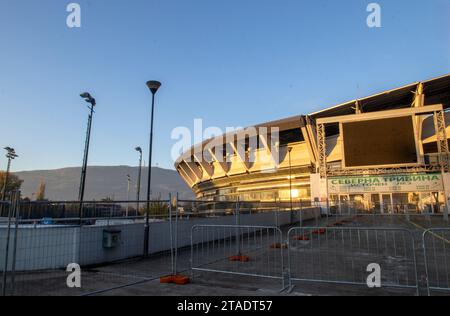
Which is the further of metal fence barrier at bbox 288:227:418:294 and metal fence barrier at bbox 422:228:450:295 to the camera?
metal fence barrier at bbox 288:227:418:294

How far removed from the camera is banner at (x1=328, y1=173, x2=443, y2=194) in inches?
1463

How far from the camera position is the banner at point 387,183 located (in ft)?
122

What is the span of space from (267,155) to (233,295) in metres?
50.1

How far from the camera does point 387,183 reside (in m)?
38.5

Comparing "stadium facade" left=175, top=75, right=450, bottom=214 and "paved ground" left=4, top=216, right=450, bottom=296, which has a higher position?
"stadium facade" left=175, top=75, right=450, bottom=214

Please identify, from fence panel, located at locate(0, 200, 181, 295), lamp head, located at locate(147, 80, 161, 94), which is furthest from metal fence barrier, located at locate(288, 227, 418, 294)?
lamp head, located at locate(147, 80, 161, 94)

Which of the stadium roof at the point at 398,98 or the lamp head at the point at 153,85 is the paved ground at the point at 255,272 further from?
the stadium roof at the point at 398,98

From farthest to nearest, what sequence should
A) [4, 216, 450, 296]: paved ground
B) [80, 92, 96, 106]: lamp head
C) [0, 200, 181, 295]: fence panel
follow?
[80, 92, 96, 106]: lamp head → [0, 200, 181, 295]: fence panel → [4, 216, 450, 296]: paved ground

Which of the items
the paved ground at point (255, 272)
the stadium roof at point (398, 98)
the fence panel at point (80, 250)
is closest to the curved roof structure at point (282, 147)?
the stadium roof at point (398, 98)

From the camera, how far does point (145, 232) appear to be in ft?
37.1

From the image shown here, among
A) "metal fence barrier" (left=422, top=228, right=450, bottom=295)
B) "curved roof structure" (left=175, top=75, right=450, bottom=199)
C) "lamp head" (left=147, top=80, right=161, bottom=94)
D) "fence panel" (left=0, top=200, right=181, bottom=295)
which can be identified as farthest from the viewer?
"curved roof structure" (left=175, top=75, right=450, bottom=199)

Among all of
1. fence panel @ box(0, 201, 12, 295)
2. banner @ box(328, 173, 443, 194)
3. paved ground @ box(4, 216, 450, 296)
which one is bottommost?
paved ground @ box(4, 216, 450, 296)

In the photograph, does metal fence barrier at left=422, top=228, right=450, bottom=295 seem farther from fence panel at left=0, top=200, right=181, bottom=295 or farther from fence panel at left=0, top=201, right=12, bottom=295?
fence panel at left=0, top=201, right=12, bottom=295
